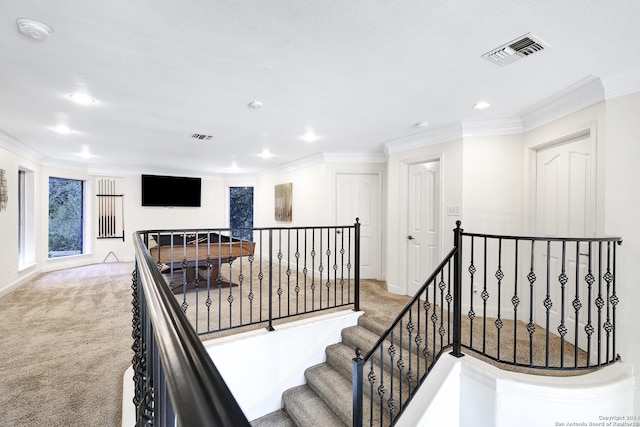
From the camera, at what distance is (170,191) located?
7.97m

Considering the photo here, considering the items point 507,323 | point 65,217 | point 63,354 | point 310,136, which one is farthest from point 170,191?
point 507,323

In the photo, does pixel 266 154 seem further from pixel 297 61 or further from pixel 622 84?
pixel 622 84

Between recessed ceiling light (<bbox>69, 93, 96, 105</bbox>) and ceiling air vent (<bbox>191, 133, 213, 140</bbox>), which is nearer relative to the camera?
recessed ceiling light (<bbox>69, 93, 96, 105</bbox>)

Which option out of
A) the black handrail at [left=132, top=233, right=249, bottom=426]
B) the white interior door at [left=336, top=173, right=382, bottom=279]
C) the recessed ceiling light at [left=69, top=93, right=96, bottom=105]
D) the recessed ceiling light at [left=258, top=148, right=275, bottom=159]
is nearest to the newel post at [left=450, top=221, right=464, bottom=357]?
the black handrail at [left=132, top=233, right=249, bottom=426]

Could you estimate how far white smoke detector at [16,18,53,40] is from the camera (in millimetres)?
1808

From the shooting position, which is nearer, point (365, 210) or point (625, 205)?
point (625, 205)

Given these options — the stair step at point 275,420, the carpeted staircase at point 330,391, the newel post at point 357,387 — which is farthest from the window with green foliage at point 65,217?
the newel post at point 357,387

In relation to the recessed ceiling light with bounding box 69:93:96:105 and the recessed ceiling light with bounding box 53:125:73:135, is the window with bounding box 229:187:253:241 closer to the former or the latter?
the recessed ceiling light with bounding box 53:125:73:135

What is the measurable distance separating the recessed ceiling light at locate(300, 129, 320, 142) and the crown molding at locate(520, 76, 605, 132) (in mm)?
2496

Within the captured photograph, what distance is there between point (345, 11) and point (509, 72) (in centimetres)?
154

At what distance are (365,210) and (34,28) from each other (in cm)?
466

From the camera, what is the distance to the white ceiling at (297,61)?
1.74 meters

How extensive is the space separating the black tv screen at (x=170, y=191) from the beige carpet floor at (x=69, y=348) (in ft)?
9.40

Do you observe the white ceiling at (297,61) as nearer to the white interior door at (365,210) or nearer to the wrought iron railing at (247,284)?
the wrought iron railing at (247,284)
